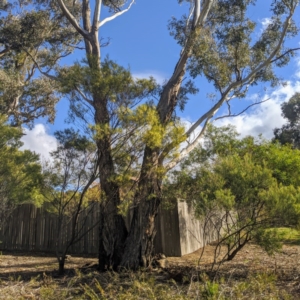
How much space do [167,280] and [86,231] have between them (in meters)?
3.38

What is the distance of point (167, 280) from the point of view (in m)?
6.56

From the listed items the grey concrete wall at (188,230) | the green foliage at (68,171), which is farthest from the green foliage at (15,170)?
the grey concrete wall at (188,230)

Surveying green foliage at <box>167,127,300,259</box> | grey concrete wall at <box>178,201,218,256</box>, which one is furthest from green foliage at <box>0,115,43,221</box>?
green foliage at <box>167,127,300,259</box>

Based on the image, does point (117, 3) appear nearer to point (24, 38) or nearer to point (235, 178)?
point (24, 38)

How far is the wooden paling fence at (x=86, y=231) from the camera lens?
1005 centimetres

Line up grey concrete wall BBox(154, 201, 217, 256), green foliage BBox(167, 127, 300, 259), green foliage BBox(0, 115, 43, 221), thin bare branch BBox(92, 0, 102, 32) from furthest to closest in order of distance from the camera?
1. thin bare branch BBox(92, 0, 102, 32)
2. grey concrete wall BBox(154, 201, 217, 256)
3. green foliage BBox(0, 115, 43, 221)
4. green foliage BBox(167, 127, 300, 259)

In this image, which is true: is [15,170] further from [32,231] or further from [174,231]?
[174,231]

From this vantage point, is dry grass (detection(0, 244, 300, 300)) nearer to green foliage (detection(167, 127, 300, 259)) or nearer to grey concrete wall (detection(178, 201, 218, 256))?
grey concrete wall (detection(178, 201, 218, 256))

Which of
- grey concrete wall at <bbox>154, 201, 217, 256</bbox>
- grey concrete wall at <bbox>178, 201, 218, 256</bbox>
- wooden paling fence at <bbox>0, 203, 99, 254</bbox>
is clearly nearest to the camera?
grey concrete wall at <bbox>154, 201, 217, 256</bbox>

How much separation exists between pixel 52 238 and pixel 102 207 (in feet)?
14.7

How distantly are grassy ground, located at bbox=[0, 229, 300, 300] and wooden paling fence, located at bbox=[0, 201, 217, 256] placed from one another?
→ 0.51 meters

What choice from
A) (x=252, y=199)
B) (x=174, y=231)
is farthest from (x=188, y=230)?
(x=252, y=199)

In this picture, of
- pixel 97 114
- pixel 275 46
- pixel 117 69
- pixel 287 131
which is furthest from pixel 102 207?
pixel 287 131

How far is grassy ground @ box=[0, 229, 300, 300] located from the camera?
527 centimetres
